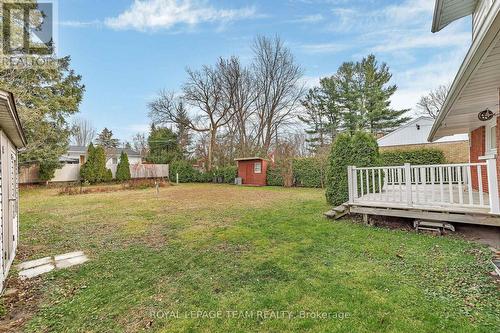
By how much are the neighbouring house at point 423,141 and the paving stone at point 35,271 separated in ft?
54.5

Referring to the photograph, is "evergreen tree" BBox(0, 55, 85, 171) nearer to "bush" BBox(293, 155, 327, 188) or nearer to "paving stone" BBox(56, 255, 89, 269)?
"paving stone" BBox(56, 255, 89, 269)

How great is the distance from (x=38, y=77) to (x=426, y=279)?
15311 mm

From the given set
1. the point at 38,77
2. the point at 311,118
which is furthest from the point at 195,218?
the point at 311,118

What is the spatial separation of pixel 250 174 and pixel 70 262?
1495 centimetres

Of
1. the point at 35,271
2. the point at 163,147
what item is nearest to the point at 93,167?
the point at 163,147

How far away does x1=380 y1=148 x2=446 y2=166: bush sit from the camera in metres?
13.0

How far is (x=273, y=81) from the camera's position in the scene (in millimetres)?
21609

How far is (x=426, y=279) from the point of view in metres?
2.76

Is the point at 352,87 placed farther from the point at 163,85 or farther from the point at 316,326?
the point at 316,326

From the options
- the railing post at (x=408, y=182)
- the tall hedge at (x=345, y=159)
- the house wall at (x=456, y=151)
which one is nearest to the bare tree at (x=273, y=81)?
the house wall at (x=456, y=151)

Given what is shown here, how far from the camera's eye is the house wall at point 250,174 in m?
17.7

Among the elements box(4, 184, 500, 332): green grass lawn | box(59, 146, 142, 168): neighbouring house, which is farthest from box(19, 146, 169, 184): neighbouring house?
box(4, 184, 500, 332): green grass lawn

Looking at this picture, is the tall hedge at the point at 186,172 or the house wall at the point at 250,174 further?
the tall hedge at the point at 186,172

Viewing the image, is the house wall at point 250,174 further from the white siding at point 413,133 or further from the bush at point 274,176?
the white siding at point 413,133
